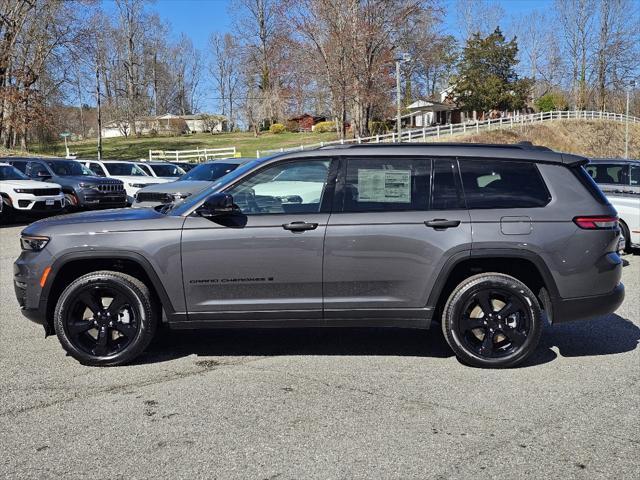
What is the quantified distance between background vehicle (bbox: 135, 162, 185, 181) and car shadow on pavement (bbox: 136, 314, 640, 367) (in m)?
15.4

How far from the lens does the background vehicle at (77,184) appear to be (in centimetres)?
1725

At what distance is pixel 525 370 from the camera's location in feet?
16.4

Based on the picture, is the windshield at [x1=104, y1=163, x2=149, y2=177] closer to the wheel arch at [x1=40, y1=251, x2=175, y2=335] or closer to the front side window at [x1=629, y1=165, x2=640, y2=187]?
the front side window at [x1=629, y1=165, x2=640, y2=187]

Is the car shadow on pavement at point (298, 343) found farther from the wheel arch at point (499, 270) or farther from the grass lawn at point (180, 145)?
the grass lawn at point (180, 145)

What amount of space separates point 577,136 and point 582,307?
5469 centimetres

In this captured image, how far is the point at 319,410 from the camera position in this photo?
4.20m

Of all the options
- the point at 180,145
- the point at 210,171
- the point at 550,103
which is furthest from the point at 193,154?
the point at 550,103

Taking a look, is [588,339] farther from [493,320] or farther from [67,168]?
[67,168]

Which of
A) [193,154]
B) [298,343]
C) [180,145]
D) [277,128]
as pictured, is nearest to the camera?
[298,343]

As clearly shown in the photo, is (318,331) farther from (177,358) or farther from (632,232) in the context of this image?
(632,232)

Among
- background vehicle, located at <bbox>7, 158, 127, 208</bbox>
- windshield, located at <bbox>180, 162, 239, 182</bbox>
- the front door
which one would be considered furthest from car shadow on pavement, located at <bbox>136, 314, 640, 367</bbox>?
background vehicle, located at <bbox>7, 158, 127, 208</bbox>

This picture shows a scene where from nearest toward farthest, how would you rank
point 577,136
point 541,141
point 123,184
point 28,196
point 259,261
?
point 259,261 < point 28,196 < point 123,184 < point 541,141 < point 577,136

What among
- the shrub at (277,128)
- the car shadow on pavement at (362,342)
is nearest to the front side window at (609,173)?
the car shadow on pavement at (362,342)

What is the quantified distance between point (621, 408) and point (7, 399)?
4272 millimetres
